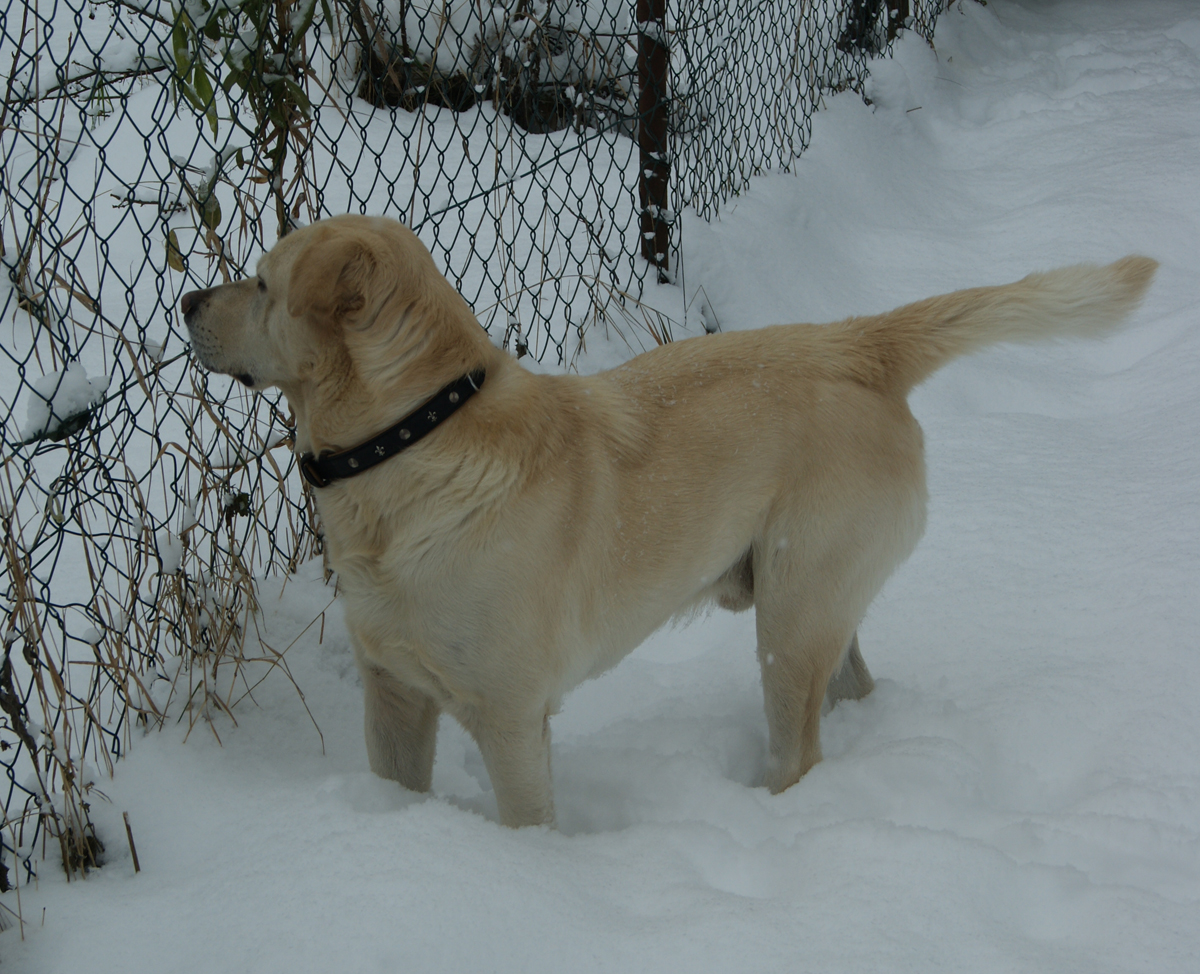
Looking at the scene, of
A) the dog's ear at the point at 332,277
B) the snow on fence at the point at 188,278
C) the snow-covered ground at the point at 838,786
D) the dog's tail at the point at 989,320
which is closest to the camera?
the snow-covered ground at the point at 838,786

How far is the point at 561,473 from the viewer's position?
199 centimetres

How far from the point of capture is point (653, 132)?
13.2 ft

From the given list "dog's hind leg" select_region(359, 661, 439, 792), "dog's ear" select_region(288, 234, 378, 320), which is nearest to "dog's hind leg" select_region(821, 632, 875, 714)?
"dog's hind leg" select_region(359, 661, 439, 792)

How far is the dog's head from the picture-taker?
71.1 inches

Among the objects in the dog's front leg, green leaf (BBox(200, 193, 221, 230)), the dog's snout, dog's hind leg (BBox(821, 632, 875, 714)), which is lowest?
dog's hind leg (BBox(821, 632, 875, 714))

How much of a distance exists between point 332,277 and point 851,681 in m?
1.70

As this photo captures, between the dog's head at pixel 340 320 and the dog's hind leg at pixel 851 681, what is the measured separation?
1330 mm

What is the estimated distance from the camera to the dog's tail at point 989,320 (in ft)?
7.20

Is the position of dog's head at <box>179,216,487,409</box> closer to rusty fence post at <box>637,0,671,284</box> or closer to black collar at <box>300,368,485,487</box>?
black collar at <box>300,368,485,487</box>

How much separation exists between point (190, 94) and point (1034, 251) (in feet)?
→ 13.3

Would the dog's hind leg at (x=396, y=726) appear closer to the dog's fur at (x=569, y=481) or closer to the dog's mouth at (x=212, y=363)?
the dog's fur at (x=569, y=481)

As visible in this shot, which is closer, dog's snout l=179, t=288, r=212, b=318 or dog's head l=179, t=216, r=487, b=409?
dog's head l=179, t=216, r=487, b=409

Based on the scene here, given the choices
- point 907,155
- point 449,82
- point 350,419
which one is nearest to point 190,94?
point 350,419

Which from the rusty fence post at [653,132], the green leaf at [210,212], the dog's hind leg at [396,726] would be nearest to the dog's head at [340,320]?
the green leaf at [210,212]
